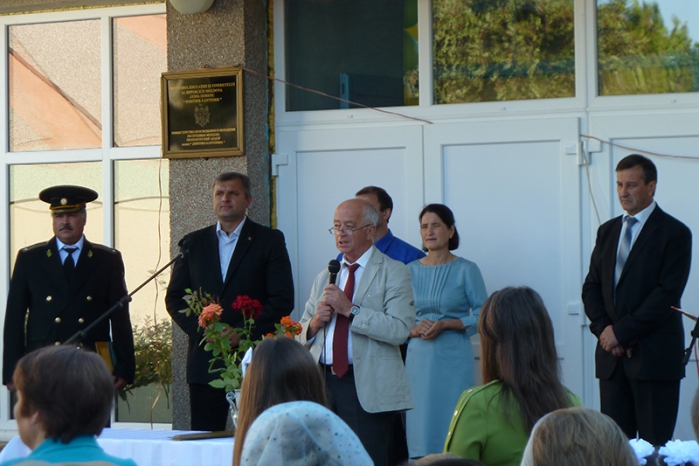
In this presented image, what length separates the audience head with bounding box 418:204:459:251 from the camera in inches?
203

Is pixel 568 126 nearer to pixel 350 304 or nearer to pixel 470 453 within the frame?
pixel 350 304

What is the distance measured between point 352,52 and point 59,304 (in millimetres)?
2326

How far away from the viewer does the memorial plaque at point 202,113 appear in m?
5.69

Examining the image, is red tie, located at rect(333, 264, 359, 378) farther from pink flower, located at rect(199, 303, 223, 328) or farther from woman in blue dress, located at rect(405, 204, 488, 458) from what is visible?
woman in blue dress, located at rect(405, 204, 488, 458)

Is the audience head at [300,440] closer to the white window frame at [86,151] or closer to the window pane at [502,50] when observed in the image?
the window pane at [502,50]

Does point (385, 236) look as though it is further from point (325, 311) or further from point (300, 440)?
point (300, 440)

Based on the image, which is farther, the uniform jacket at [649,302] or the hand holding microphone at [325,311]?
the uniform jacket at [649,302]

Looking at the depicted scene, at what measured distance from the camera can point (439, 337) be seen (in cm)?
504

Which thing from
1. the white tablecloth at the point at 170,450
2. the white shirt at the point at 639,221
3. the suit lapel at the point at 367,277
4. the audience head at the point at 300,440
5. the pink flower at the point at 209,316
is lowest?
the white tablecloth at the point at 170,450

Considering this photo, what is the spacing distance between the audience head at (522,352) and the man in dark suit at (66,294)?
2990 millimetres

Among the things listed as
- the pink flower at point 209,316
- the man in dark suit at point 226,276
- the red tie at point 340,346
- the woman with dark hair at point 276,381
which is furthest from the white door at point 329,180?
the woman with dark hair at point 276,381

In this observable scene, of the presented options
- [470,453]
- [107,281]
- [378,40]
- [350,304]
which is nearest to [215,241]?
[107,281]

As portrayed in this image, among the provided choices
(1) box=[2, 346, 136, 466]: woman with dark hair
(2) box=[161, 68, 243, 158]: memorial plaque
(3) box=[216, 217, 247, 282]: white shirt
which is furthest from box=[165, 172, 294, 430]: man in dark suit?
(1) box=[2, 346, 136, 466]: woman with dark hair

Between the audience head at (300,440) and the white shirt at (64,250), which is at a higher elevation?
the white shirt at (64,250)
